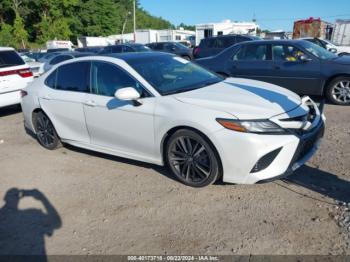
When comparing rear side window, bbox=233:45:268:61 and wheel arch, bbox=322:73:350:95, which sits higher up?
rear side window, bbox=233:45:268:61

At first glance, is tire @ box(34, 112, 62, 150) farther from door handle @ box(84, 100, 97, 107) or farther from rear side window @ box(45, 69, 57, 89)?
door handle @ box(84, 100, 97, 107)

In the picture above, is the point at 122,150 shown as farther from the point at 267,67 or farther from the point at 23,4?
the point at 23,4

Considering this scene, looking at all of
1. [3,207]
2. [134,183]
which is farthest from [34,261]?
[134,183]

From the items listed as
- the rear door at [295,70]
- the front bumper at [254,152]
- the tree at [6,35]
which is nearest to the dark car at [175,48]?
the rear door at [295,70]

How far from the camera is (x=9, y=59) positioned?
29.3ft

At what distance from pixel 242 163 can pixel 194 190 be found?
0.75 m

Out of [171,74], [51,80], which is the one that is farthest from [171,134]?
[51,80]

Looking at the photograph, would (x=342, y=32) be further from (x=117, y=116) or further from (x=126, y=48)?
(x=117, y=116)

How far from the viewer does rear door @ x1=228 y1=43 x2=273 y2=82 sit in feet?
28.8

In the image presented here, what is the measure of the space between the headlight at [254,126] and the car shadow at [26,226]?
6.79ft

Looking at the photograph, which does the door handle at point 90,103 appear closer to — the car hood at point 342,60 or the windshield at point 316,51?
the windshield at point 316,51

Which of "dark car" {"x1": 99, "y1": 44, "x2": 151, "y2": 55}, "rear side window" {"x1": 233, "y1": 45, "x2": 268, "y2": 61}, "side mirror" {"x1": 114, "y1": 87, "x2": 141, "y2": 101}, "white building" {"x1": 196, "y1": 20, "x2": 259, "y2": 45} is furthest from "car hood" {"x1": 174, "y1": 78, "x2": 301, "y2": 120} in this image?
"white building" {"x1": 196, "y1": 20, "x2": 259, "y2": 45}

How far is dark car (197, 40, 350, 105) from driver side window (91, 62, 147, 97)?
16.0ft

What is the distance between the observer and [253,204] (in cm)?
386
